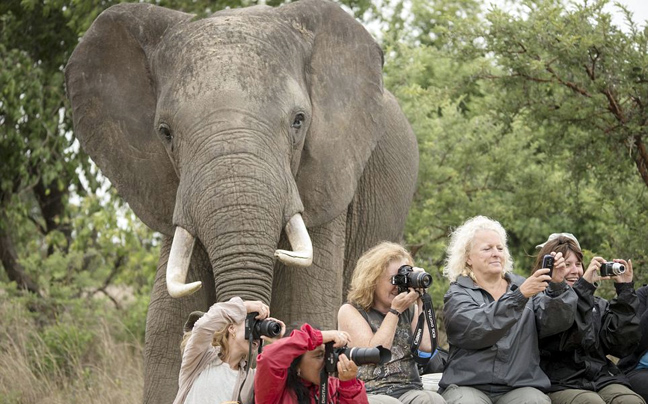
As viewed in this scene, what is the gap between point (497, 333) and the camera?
6590 millimetres

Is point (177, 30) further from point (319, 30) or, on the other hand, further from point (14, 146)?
point (14, 146)

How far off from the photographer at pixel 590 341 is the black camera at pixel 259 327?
1.79 metres

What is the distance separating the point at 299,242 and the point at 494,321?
1457 millimetres

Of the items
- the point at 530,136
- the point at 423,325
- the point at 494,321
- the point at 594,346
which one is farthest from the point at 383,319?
the point at 530,136

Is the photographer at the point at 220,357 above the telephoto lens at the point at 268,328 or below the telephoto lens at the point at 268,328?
below

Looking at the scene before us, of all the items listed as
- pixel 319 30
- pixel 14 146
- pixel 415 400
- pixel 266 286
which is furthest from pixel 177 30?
pixel 14 146

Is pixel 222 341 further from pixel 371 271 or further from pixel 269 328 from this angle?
pixel 371 271

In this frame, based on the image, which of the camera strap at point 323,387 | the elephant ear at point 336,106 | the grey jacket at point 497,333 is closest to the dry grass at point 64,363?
the elephant ear at point 336,106

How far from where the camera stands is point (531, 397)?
6641mm

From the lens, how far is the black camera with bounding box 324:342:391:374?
211 inches

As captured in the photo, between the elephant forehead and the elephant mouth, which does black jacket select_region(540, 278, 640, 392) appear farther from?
the elephant forehead

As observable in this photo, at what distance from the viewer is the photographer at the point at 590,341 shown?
6820mm

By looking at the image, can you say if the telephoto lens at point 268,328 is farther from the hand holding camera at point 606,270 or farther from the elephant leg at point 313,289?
the elephant leg at point 313,289

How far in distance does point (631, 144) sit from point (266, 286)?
3.57m
